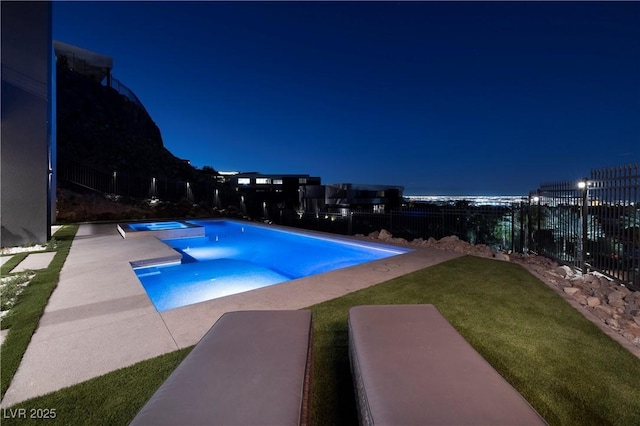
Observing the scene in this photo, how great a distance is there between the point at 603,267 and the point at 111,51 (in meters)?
41.9

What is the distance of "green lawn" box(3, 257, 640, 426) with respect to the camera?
1724 millimetres

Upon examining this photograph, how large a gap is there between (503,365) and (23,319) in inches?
181

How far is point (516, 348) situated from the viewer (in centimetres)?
245

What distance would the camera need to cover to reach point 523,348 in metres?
2.46

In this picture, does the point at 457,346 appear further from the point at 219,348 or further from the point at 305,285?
the point at 305,285

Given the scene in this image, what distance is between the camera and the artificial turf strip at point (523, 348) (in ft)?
5.88

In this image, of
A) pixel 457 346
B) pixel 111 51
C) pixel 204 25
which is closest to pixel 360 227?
pixel 457 346

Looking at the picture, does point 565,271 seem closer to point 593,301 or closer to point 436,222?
point 593,301

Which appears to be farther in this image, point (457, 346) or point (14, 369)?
point (14, 369)

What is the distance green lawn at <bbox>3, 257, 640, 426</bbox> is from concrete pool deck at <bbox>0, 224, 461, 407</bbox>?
8.3 inches

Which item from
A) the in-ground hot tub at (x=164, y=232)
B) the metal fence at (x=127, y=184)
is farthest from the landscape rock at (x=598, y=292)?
the metal fence at (x=127, y=184)

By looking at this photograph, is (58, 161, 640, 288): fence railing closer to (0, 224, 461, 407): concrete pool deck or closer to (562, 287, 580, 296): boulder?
(562, 287, 580, 296): boulder

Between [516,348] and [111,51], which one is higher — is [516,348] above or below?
below

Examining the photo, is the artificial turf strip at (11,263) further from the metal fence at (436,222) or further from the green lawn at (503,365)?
the metal fence at (436,222)
